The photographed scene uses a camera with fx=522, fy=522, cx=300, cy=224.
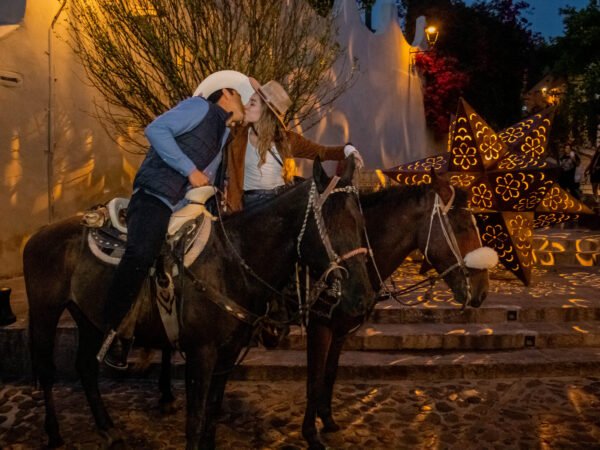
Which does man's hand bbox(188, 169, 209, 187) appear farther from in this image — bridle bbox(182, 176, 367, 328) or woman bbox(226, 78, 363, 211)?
woman bbox(226, 78, 363, 211)

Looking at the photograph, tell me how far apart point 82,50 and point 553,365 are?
903cm

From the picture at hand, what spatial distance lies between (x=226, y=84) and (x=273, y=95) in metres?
0.34

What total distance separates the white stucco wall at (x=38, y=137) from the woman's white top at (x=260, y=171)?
595cm

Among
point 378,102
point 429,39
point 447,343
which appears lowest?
point 447,343

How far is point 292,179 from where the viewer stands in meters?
4.73

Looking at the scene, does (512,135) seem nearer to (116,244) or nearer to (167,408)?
(167,408)

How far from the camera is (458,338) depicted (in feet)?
21.2

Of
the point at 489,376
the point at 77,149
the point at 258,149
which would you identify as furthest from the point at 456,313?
the point at 77,149

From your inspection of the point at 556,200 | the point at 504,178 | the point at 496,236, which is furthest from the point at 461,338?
the point at 556,200

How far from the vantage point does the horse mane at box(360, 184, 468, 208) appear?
4.47 metres

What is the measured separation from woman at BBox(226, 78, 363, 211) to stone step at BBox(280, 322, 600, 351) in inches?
95.6

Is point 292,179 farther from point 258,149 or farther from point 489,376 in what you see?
point 489,376

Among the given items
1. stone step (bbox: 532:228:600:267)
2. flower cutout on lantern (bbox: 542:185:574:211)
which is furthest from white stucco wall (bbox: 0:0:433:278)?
stone step (bbox: 532:228:600:267)

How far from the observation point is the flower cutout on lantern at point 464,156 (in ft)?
27.5
